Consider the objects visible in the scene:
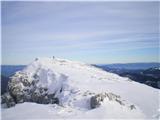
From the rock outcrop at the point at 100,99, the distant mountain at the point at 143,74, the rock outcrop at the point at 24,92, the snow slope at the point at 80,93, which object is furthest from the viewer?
the distant mountain at the point at 143,74

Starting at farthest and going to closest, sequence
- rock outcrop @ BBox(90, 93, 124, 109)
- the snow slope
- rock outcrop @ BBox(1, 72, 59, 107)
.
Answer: rock outcrop @ BBox(1, 72, 59, 107) → rock outcrop @ BBox(90, 93, 124, 109) → the snow slope

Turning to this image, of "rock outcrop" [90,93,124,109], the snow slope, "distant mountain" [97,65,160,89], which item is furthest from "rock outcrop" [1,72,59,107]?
"distant mountain" [97,65,160,89]

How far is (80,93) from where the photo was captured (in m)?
5.68

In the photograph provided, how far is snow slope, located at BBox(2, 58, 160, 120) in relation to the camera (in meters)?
5.12

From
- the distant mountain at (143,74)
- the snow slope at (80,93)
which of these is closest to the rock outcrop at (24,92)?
the snow slope at (80,93)

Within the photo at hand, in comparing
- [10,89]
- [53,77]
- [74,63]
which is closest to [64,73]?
[53,77]

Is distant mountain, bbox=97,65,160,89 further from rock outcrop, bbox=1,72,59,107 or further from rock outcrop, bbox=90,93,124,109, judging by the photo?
rock outcrop, bbox=1,72,59,107

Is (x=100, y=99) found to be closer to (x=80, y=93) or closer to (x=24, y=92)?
(x=80, y=93)

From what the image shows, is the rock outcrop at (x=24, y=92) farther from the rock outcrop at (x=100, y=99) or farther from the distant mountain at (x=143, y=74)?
the distant mountain at (x=143, y=74)

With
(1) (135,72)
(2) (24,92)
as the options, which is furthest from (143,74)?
(2) (24,92)

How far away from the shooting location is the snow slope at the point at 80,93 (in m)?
5.12

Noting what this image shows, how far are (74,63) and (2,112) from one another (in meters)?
2.62

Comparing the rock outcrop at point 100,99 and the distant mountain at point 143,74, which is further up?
the distant mountain at point 143,74

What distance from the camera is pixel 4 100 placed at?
22.2 ft
